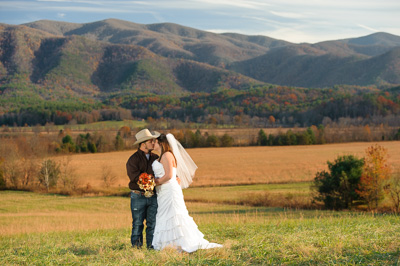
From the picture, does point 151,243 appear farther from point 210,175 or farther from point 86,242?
point 210,175

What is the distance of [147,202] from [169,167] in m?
1.02

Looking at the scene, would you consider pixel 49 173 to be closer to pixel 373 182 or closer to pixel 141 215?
pixel 373 182

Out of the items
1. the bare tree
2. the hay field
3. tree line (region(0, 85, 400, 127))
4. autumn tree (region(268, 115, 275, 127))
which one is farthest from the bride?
autumn tree (region(268, 115, 275, 127))

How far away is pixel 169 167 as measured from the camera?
28.5 ft

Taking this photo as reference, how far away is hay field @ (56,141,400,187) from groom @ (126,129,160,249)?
4226 cm

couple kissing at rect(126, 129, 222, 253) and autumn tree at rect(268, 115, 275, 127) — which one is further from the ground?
couple kissing at rect(126, 129, 222, 253)

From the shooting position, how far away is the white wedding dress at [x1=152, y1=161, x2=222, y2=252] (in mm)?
8562

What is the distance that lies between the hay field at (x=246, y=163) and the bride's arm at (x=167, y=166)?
42771 mm

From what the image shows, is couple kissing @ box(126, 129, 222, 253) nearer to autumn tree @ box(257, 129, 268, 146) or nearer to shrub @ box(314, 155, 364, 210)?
shrub @ box(314, 155, 364, 210)

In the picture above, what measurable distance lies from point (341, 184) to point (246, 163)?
39.0 m

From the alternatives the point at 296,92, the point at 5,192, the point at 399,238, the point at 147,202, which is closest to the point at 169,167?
the point at 147,202

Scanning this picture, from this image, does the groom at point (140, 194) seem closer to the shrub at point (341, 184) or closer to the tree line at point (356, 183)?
the tree line at point (356, 183)

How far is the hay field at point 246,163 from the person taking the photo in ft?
181

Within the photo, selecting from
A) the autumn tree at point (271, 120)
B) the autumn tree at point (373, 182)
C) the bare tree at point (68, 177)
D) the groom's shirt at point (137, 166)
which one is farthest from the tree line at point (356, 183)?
the autumn tree at point (271, 120)
